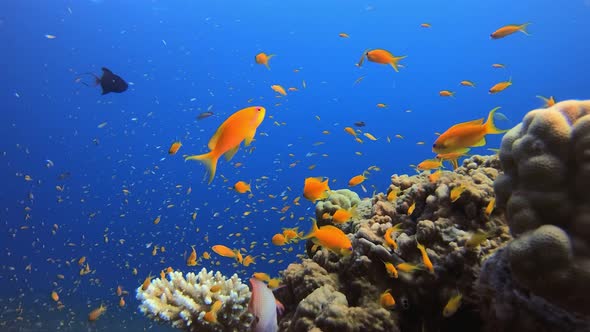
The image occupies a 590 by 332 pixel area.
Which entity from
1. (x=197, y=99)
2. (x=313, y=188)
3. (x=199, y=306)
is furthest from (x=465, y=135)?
(x=197, y=99)

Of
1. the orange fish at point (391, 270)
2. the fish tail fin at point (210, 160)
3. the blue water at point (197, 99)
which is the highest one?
the fish tail fin at point (210, 160)

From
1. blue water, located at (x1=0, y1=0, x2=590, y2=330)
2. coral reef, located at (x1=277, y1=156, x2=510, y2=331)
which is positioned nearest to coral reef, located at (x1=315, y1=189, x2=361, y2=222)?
coral reef, located at (x1=277, y1=156, x2=510, y2=331)

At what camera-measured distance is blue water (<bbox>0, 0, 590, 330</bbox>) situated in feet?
129

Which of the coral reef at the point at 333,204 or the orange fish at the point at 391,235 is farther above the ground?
the orange fish at the point at 391,235

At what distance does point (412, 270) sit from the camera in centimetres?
370

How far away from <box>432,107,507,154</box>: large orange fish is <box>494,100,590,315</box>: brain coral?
3.18 feet

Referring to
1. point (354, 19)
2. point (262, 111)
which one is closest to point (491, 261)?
point (262, 111)

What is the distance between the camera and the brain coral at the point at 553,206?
2.37 m

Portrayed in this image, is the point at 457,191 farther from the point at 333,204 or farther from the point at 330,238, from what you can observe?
the point at 333,204

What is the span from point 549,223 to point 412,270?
4.76ft

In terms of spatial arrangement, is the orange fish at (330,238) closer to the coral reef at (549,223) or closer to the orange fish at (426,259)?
the orange fish at (426,259)

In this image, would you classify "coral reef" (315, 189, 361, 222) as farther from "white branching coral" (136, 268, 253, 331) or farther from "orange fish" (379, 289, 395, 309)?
"orange fish" (379, 289, 395, 309)

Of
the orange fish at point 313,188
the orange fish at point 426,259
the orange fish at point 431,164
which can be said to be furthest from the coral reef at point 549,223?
the orange fish at point 313,188

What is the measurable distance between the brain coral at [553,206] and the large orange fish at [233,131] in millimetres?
1958
